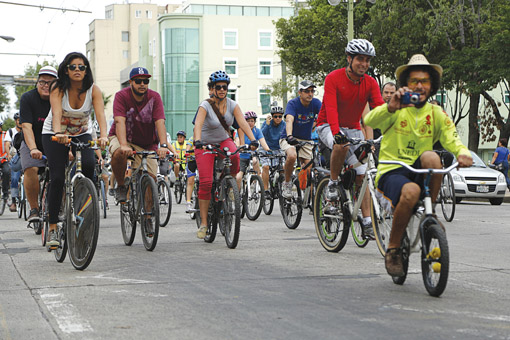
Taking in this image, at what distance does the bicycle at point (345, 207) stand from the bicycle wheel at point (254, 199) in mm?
4802

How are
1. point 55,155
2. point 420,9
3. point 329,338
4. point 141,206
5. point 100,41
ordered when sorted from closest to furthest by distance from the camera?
point 329,338 → point 55,155 → point 141,206 → point 420,9 → point 100,41

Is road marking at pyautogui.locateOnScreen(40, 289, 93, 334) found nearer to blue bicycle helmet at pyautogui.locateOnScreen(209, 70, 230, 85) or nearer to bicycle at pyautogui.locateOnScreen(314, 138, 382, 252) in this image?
bicycle at pyautogui.locateOnScreen(314, 138, 382, 252)

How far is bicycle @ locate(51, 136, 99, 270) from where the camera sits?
7176 millimetres

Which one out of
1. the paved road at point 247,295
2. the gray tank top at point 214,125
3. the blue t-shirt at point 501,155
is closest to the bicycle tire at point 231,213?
the paved road at point 247,295

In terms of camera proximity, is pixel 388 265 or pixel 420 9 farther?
pixel 420 9

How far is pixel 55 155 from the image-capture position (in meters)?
8.09

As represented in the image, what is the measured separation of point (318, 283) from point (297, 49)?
3319 centimetres

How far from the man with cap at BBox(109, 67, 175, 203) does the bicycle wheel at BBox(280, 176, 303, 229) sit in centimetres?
277

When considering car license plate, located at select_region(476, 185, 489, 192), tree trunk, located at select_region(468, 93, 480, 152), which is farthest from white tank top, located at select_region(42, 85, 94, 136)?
tree trunk, located at select_region(468, 93, 480, 152)

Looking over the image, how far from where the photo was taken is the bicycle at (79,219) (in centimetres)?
718

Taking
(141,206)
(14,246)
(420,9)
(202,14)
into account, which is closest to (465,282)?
(141,206)

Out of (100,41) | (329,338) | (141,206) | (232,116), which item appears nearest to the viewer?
(329,338)

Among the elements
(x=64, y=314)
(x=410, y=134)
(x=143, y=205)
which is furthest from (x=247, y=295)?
(x=143, y=205)

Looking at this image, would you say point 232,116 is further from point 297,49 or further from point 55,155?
point 297,49
